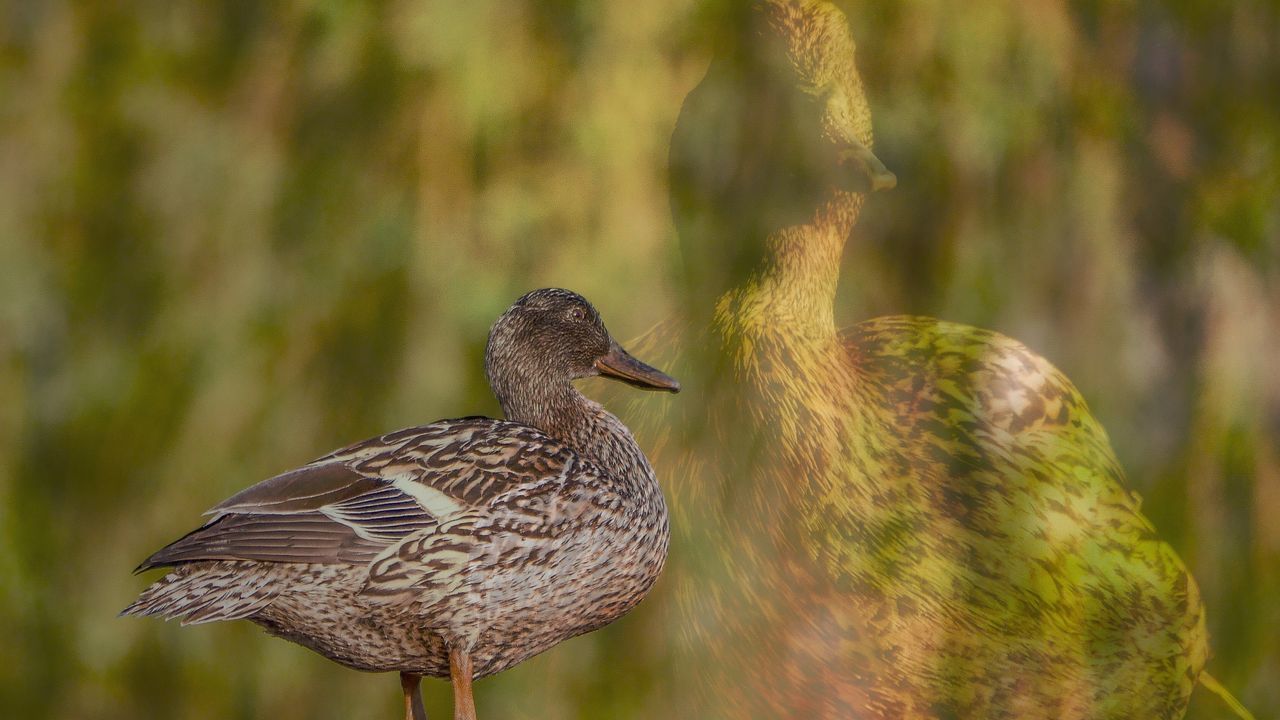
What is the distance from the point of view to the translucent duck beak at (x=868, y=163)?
6.10 ft

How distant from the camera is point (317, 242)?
189cm

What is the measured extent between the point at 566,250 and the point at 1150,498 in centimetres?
101

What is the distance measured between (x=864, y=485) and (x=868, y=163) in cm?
50

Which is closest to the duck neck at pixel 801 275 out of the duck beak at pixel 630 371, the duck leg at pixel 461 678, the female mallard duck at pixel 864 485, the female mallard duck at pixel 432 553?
the female mallard duck at pixel 864 485

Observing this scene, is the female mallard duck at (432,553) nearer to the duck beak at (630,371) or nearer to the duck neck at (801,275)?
the duck beak at (630,371)

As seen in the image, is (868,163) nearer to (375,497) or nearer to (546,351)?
(546,351)

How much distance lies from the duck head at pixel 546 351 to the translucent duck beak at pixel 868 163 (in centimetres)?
49

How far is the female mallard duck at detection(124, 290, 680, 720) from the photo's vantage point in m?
1.40

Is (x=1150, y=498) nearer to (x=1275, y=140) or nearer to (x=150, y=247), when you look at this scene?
(x=1275, y=140)

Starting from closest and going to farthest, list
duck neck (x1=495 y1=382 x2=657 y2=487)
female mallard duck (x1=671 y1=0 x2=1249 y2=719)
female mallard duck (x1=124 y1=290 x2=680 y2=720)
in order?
female mallard duck (x1=124 y1=290 x2=680 y2=720) → duck neck (x1=495 y1=382 x2=657 y2=487) → female mallard duck (x1=671 y1=0 x2=1249 y2=719)

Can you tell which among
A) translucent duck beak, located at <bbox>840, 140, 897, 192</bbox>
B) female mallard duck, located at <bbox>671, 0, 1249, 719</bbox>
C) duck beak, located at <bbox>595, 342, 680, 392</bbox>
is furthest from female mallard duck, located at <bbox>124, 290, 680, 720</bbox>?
translucent duck beak, located at <bbox>840, 140, 897, 192</bbox>

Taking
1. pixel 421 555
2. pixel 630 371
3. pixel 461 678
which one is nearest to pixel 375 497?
pixel 421 555

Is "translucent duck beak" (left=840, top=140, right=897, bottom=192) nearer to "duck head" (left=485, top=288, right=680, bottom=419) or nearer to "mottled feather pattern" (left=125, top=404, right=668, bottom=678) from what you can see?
"duck head" (left=485, top=288, right=680, bottom=419)

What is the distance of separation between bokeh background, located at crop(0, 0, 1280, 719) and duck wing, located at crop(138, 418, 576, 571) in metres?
0.34
